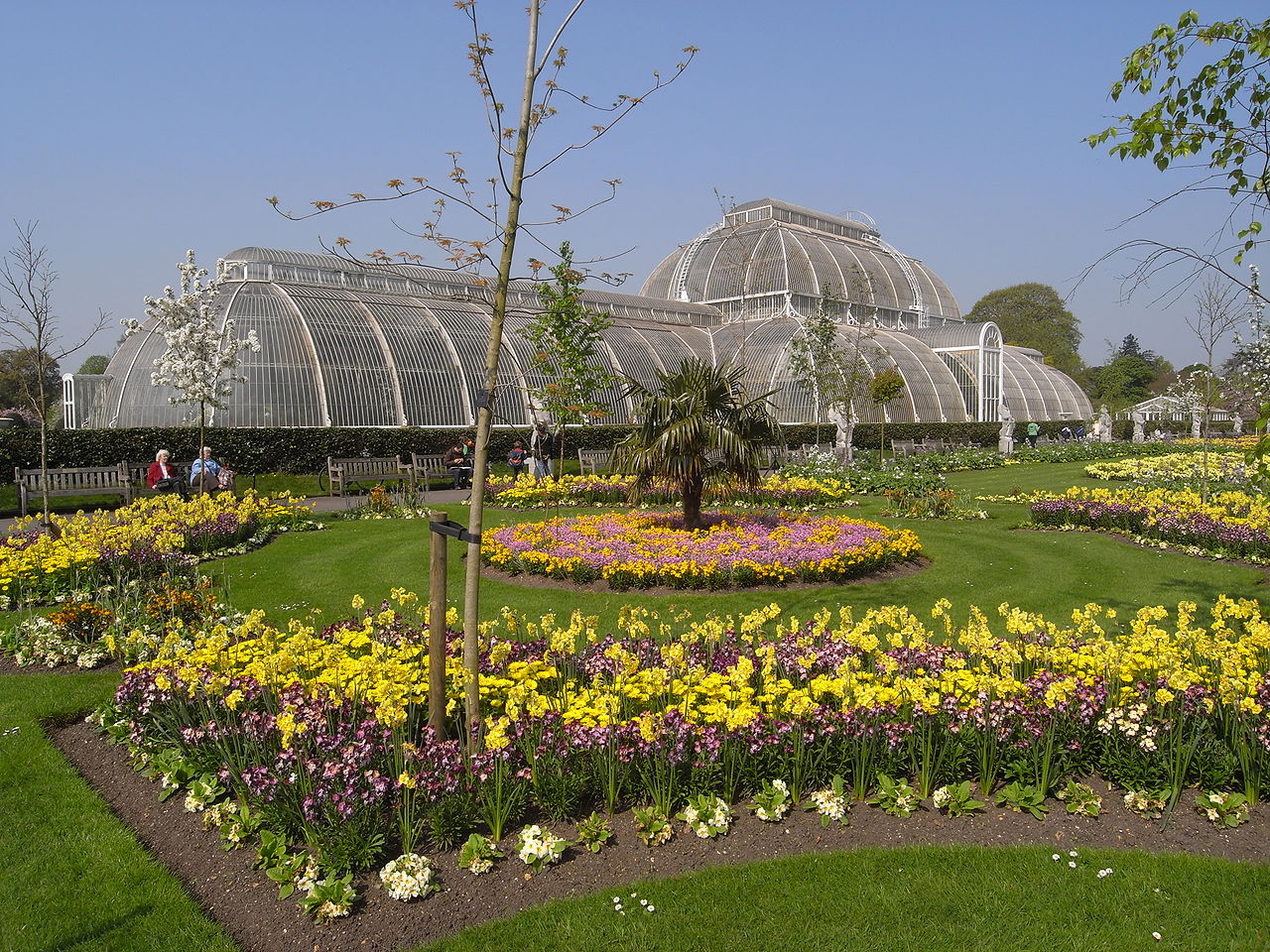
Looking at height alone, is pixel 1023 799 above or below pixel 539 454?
below

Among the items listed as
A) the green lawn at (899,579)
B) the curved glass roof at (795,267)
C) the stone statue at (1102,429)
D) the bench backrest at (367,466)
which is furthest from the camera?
the curved glass roof at (795,267)

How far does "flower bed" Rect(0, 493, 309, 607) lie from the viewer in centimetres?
877

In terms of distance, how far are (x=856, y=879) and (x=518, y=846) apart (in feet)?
4.96

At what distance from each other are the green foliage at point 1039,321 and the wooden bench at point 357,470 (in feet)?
228

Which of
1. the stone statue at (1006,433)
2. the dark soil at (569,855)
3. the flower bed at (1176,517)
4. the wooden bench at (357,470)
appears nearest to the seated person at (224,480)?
the wooden bench at (357,470)

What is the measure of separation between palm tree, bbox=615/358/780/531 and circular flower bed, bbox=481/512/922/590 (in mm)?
670

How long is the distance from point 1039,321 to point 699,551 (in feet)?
262

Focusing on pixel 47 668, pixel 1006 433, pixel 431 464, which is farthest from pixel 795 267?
pixel 47 668

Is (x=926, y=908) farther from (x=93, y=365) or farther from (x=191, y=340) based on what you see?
(x=93, y=365)

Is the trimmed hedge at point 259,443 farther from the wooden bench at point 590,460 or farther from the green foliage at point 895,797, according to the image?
the green foliage at point 895,797

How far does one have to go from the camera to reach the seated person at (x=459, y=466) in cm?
2041

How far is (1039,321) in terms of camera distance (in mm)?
79062

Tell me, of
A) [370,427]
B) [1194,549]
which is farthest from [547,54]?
[370,427]

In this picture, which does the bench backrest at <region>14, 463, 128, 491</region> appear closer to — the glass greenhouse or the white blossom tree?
the white blossom tree
